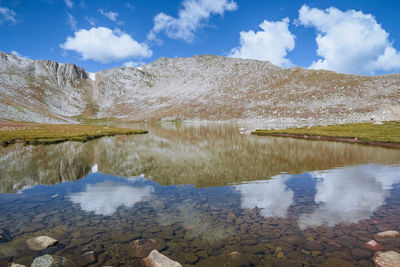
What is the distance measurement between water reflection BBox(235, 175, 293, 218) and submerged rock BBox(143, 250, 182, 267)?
6.40 meters

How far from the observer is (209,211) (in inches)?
535

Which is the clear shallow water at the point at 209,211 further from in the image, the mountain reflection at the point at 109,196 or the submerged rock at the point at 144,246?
the submerged rock at the point at 144,246

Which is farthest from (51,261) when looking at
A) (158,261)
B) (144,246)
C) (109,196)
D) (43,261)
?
(109,196)

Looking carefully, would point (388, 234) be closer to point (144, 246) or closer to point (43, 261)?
point (144, 246)

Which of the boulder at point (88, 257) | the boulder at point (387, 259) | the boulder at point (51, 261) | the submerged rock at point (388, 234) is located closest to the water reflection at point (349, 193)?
the submerged rock at point (388, 234)

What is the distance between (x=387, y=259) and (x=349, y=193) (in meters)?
8.61

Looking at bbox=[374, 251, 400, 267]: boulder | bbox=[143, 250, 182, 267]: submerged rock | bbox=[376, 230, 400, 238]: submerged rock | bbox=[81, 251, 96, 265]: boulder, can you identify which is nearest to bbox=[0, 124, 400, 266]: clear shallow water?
bbox=[81, 251, 96, 265]: boulder

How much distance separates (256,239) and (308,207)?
5.15 metres

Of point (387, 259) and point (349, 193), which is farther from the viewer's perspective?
point (349, 193)

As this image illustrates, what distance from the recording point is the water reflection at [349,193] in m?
12.3

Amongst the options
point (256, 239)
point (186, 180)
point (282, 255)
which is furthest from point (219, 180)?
point (282, 255)

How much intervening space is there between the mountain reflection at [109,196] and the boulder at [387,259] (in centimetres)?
1242

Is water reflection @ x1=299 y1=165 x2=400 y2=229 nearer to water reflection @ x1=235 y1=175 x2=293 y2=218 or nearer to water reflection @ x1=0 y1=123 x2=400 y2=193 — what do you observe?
water reflection @ x1=235 y1=175 x2=293 y2=218

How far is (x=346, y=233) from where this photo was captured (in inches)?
419
